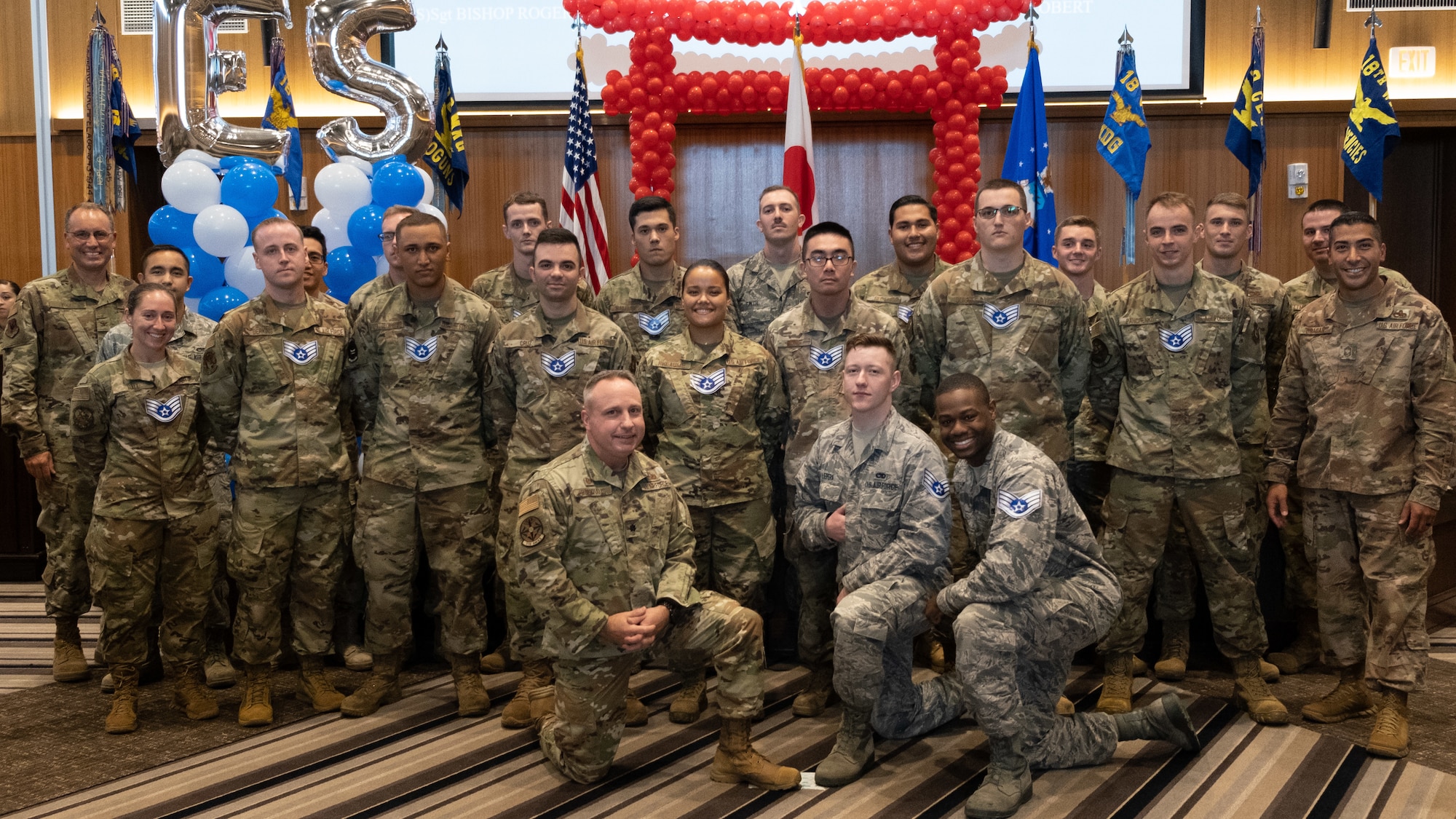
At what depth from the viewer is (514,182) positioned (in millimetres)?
8539

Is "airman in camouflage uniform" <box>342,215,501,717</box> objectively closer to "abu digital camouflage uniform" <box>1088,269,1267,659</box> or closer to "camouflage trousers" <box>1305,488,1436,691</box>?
"abu digital camouflage uniform" <box>1088,269,1267,659</box>

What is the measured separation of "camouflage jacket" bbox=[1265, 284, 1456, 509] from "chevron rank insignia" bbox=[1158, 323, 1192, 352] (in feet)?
1.31

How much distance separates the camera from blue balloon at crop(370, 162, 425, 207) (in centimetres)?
615

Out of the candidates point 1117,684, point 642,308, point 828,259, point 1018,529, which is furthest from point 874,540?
point 642,308

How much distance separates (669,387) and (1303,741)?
97.9 inches

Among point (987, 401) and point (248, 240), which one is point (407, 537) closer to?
point (987, 401)

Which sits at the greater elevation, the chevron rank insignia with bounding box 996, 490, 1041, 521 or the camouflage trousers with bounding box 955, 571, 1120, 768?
the chevron rank insignia with bounding box 996, 490, 1041, 521

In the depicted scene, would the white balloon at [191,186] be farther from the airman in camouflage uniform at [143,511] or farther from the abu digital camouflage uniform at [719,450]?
the abu digital camouflage uniform at [719,450]

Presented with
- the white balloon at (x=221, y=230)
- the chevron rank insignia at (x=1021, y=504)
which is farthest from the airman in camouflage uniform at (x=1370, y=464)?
the white balloon at (x=221, y=230)

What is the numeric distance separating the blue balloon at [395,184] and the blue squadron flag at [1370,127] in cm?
556

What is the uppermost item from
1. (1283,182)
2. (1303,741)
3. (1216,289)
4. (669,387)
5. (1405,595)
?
(1283,182)

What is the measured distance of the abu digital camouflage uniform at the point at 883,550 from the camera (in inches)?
135

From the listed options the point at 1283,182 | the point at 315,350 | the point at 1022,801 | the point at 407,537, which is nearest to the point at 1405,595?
the point at 1022,801

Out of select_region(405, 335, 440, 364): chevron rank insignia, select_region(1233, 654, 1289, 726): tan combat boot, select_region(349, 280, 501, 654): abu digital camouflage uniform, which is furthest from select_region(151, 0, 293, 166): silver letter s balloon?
select_region(1233, 654, 1289, 726): tan combat boot
